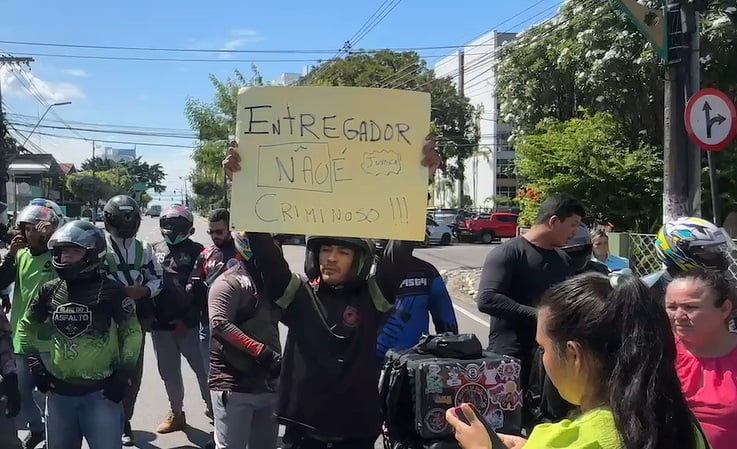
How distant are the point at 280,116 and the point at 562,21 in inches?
746

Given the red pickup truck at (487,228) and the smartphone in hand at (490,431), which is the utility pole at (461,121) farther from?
the smartphone in hand at (490,431)

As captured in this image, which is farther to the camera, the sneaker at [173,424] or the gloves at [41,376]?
the sneaker at [173,424]

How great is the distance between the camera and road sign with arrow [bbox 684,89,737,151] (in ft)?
20.7

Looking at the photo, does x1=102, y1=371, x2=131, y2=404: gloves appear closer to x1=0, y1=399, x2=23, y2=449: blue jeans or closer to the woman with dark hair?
x1=0, y1=399, x2=23, y2=449: blue jeans

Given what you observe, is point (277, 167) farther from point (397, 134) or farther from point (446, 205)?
point (446, 205)

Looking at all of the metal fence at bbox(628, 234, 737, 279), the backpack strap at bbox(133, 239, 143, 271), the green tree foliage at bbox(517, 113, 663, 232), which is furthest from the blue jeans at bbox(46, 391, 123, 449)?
the green tree foliage at bbox(517, 113, 663, 232)

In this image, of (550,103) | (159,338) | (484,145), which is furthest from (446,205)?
(159,338)

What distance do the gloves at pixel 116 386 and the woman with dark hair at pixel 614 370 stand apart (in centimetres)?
265

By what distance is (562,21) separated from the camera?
790 inches

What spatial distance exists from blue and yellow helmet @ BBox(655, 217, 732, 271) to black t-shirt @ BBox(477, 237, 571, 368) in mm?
786

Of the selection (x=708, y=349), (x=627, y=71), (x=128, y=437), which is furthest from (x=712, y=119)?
(x=627, y=71)

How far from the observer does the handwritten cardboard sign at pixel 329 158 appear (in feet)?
9.33

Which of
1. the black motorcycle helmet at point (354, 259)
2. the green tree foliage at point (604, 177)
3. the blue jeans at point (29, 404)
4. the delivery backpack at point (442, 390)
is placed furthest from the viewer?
the green tree foliage at point (604, 177)

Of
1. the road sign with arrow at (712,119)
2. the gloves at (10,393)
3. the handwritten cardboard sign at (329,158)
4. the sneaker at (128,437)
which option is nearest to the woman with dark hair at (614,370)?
the handwritten cardboard sign at (329,158)
